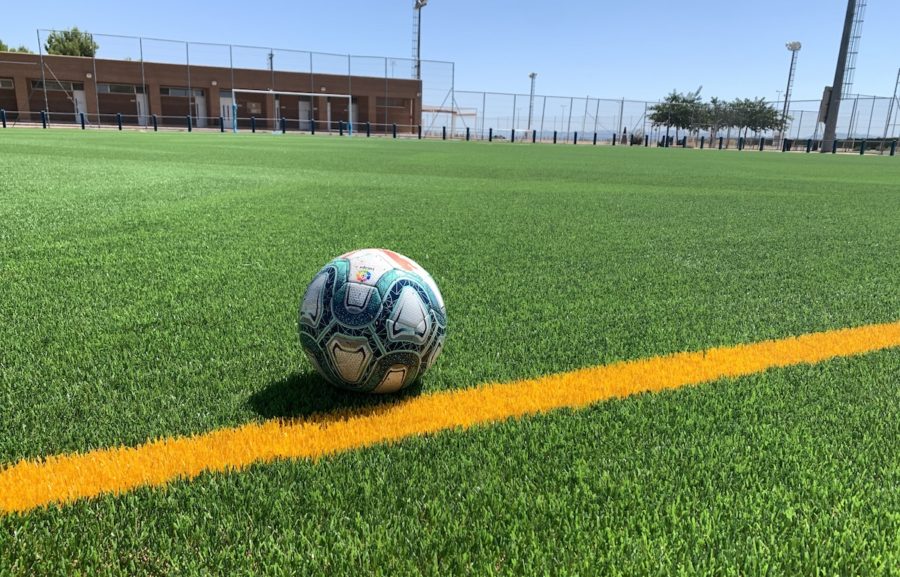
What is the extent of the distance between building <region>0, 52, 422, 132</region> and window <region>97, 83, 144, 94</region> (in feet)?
0.21

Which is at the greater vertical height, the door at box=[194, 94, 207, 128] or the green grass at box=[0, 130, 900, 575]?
the door at box=[194, 94, 207, 128]

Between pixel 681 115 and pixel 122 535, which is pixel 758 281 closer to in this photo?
pixel 122 535

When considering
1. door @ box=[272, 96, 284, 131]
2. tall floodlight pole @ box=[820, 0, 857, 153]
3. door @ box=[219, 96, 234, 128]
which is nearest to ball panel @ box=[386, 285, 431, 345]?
tall floodlight pole @ box=[820, 0, 857, 153]

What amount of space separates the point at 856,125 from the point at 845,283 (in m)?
51.9

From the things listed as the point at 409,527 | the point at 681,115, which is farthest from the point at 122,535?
the point at 681,115

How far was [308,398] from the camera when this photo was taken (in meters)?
2.18

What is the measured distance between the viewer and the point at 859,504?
62.2 inches

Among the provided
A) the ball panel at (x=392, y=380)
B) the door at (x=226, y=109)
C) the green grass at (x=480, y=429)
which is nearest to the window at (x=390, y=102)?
the door at (x=226, y=109)

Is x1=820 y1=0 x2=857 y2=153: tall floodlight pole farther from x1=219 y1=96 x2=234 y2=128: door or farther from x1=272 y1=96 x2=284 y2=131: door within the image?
x1=219 y1=96 x2=234 y2=128: door

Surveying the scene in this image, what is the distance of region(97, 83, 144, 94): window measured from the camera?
4472cm

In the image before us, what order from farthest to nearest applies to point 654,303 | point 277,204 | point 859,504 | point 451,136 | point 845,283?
point 451,136 < point 277,204 < point 845,283 < point 654,303 < point 859,504

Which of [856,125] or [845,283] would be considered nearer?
[845,283]

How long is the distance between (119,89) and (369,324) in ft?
170

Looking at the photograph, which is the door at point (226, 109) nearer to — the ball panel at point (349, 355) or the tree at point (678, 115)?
the tree at point (678, 115)
